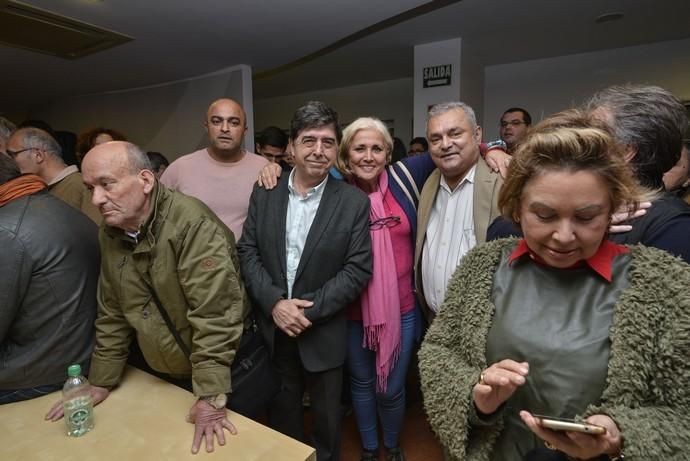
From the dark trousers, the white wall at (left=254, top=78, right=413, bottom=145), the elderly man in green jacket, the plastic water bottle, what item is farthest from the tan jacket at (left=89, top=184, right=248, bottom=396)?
the white wall at (left=254, top=78, right=413, bottom=145)

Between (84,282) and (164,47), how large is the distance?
14.9 ft

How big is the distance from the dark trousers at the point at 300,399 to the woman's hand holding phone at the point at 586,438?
3.48ft

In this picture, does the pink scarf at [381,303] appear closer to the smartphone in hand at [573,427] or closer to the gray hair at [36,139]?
the smartphone in hand at [573,427]

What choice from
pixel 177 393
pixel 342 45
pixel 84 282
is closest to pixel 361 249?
pixel 177 393

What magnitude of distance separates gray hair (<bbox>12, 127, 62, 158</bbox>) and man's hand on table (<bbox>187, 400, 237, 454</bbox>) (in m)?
2.05

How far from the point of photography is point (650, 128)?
100 cm

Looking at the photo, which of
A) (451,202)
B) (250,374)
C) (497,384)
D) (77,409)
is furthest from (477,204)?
(77,409)

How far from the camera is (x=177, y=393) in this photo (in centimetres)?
135

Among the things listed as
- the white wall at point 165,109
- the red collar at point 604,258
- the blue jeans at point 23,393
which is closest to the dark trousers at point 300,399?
the blue jeans at point 23,393

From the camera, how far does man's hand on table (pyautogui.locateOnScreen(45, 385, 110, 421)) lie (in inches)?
48.8

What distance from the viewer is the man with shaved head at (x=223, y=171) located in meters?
2.23

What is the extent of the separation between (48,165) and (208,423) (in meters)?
2.13

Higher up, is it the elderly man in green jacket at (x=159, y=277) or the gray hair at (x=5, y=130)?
the gray hair at (x=5, y=130)

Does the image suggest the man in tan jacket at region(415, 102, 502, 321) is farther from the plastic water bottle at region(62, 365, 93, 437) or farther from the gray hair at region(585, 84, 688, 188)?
the plastic water bottle at region(62, 365, 93, 437)
